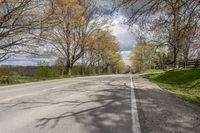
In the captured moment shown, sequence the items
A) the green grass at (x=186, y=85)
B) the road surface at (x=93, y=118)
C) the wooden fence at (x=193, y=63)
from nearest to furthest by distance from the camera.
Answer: the road surface at (x=93, y=118)
the green grass at (x=186, y=85)
the wooden fence at (x=193, y=63)

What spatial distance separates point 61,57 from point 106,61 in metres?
43.4

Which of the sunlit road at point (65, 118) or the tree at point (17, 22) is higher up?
the tree at point (17, 22)

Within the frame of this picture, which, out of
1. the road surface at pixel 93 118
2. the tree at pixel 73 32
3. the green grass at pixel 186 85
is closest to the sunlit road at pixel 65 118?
the road surface at pixel 93 118

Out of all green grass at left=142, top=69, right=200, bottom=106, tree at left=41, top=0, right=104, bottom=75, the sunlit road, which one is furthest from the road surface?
tree at left=41, top=0, right=104, bottom=75

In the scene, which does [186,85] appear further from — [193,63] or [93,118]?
[193,63]

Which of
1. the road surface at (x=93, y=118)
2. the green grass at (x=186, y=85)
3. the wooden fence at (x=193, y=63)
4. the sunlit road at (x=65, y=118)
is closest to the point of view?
the sunlit road at (x=65, y=118)

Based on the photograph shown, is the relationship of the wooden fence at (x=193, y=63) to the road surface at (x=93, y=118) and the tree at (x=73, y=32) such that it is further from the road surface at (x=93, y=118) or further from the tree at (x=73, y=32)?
the road surface at (x=93, y=118)

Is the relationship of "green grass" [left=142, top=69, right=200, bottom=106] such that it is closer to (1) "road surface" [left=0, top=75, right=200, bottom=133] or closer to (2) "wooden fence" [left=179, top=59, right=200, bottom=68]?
(1) "road surface" [left=0, top=75, right=200, bottom=133]

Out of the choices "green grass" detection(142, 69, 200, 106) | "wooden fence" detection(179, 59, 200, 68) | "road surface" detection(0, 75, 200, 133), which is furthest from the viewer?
"wooden fence" detection(179, 59, 200, 68)

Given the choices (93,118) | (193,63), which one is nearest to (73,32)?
(193,63)

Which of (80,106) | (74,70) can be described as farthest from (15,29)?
(74,70)

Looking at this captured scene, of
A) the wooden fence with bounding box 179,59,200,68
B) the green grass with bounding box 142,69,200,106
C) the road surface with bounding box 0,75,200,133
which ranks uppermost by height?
the wooden fence with bounding box 179,59,200,68

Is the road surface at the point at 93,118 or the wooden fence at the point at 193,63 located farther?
the wooden fence at the point at 193,63

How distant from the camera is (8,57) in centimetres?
2809
